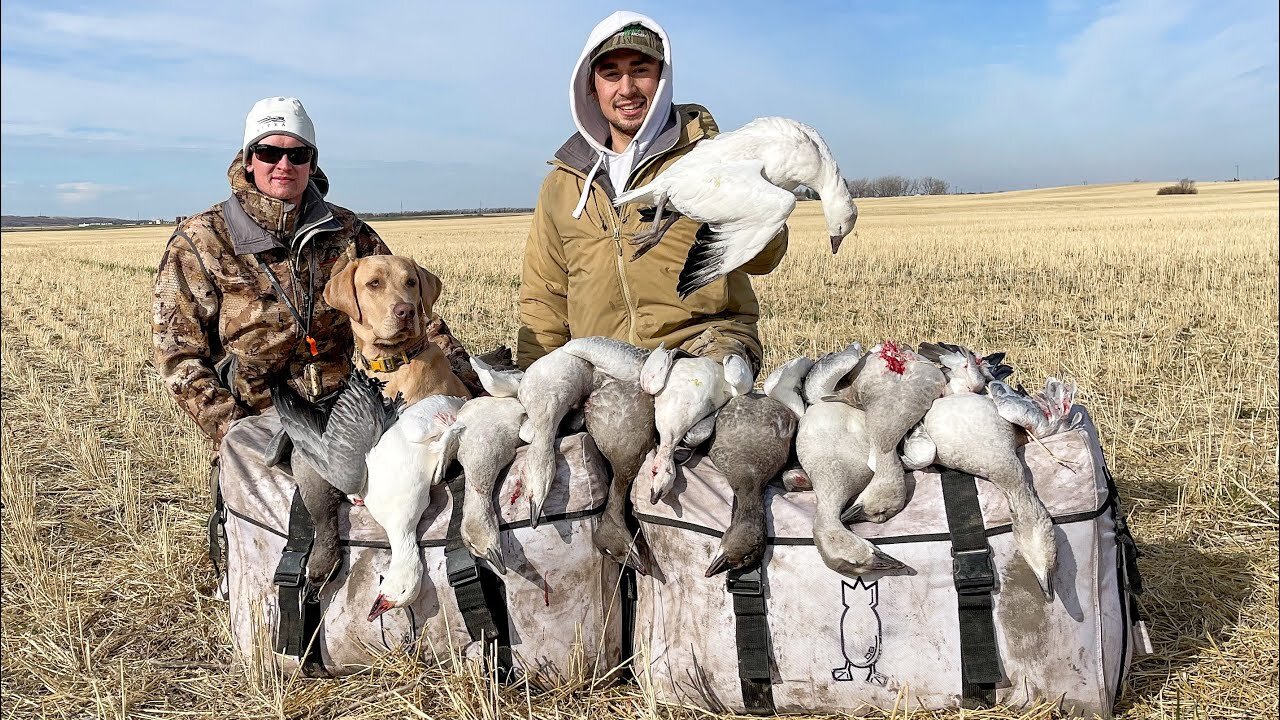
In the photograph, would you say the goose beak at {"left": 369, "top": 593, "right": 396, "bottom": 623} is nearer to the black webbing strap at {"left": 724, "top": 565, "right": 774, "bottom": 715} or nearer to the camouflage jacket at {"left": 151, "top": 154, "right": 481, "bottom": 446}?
the black webbing strap at {"left": 724, "top": 565, "right": 774, "bottom": 715}

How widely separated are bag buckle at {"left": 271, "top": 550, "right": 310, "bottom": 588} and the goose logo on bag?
5.64ft

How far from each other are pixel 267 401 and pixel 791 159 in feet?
10.2

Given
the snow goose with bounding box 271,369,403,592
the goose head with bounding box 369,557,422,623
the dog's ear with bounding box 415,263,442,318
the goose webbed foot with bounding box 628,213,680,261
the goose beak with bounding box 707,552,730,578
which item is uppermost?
the goose webbed foot with bounding box 628,213,680,261

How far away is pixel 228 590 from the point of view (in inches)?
128

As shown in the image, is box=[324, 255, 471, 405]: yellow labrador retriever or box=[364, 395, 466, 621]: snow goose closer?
box=[364, 395, 466, 621]: snow goose

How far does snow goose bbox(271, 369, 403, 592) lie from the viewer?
282 centimetres

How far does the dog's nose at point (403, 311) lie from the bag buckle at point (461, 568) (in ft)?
4.42

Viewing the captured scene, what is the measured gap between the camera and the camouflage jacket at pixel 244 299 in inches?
161

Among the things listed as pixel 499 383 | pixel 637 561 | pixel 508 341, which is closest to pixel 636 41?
pixel 499 383

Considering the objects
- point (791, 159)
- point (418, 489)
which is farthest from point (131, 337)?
point (791, 159)

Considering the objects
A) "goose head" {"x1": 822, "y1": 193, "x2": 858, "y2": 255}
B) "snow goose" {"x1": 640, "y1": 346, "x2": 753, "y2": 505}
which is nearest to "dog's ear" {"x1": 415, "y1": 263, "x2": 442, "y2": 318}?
"snow goose" {"x1": 640, "y1": 346, "x2": 753, "y2": 505}

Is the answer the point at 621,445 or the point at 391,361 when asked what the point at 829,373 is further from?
the point at 391,361

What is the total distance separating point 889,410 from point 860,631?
67 cm

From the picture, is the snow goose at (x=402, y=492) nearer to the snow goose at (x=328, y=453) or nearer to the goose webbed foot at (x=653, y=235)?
the snow goose at (x=328, y=453)
